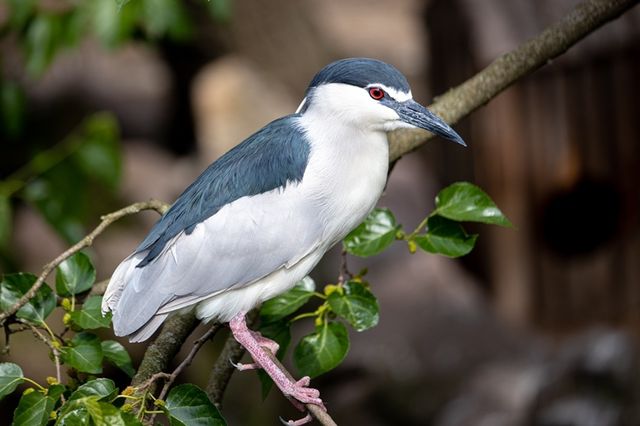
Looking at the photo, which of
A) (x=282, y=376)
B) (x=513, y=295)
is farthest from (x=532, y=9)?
(x=282, y=376)

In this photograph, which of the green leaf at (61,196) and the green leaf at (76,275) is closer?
the green leaf at (76,275)

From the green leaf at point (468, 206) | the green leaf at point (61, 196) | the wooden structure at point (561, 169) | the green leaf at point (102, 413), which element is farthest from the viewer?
the wooden structure at point (561, 169)

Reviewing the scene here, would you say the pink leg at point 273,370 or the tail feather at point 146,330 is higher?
the tail feather at point 146,330

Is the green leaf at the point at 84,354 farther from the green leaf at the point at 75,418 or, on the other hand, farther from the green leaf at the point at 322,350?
the green leaf at the point at 322,350

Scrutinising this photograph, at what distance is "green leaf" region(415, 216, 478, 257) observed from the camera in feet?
7.17

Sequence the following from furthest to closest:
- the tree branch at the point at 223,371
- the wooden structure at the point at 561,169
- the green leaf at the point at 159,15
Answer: the wooden structure at the point at 561,169 < the green leaf at the point at 159,15 < the tree branch at the point at 223,371

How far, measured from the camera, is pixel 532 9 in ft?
17.6

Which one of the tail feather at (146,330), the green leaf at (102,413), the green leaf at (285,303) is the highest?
the green leaf at (102,413)

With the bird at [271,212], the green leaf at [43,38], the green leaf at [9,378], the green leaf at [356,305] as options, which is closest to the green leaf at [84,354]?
the green leaf at [9,378]

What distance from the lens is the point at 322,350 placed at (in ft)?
7.06

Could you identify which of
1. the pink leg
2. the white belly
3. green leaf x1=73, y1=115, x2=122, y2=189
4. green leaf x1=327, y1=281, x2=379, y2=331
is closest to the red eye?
the white belly

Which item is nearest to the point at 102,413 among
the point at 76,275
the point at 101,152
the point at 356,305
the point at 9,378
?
the point at 9,378

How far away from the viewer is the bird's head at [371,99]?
220 centimetres

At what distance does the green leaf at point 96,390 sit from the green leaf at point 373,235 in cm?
67
